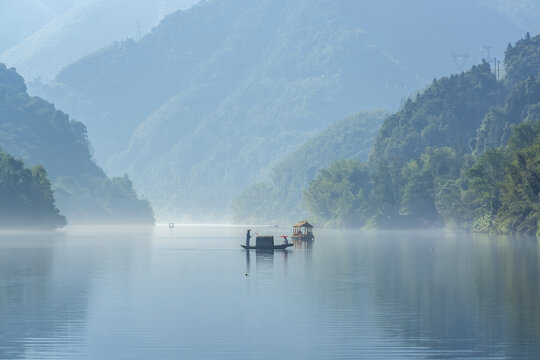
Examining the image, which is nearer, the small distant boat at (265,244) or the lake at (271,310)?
the lake at (271,310)

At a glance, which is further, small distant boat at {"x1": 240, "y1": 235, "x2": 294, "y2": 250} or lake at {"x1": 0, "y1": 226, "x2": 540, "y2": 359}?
small distant boat at {"x1": 240, "y1": 235, "x2": 294, "y2": 250}

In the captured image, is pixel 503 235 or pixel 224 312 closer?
pixel 224 312

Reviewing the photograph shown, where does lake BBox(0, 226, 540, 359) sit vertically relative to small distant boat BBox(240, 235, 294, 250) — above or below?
below

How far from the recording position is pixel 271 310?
51.0m

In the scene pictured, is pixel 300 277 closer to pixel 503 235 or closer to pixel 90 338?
pixel 90 338

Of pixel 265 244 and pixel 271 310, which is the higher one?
pixel 265 244

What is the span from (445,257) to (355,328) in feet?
186

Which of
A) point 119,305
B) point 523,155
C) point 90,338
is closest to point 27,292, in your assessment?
point 119,305

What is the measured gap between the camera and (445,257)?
9900cm

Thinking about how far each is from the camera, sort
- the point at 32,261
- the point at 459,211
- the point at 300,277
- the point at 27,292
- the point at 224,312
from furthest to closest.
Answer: the point at 459,211
the point at 32,261
the point at 300,277
the point at 27,292
the point at 224,312

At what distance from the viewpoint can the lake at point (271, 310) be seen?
38969mm

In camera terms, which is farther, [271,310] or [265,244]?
[265,244]

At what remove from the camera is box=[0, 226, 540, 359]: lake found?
128 ft

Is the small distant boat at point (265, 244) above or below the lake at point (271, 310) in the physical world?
above
